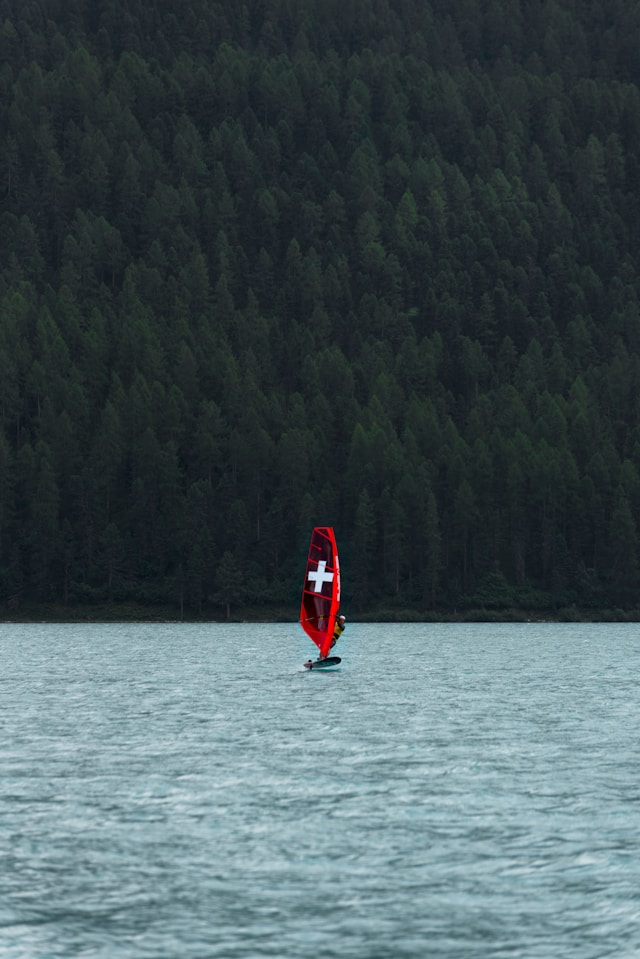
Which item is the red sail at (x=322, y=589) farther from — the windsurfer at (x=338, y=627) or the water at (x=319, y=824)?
the water at (x=319, y=824)

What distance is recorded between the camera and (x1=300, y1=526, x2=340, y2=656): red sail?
97.6 m

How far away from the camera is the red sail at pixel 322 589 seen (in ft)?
320

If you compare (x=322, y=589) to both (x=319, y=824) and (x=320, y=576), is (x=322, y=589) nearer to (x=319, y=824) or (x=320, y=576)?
(x=320, y=576)

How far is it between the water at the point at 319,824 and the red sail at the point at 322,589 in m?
18.4

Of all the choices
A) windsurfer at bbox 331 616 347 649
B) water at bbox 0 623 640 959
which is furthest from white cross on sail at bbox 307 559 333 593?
water at bbox 0 623 640 959

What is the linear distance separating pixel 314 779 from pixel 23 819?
32.2ft

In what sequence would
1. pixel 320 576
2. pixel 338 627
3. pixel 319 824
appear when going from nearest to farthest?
pixel 319 824, pixel 338 627, pixel 320 576

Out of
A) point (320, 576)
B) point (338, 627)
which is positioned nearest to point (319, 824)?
point (338, 627)

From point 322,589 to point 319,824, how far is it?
62.3 meters

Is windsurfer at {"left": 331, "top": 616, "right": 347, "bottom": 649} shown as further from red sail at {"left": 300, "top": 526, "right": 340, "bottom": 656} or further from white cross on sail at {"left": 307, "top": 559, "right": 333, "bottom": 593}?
white cross on sail at {"left": 307, "top": 559, "right": 333, "bottom": 593}

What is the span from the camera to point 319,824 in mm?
36062

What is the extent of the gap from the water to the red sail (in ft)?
60.5

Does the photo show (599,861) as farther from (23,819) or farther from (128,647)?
(128,647)

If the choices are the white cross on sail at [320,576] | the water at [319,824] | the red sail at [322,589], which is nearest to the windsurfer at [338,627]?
the red sail at [322,589]
